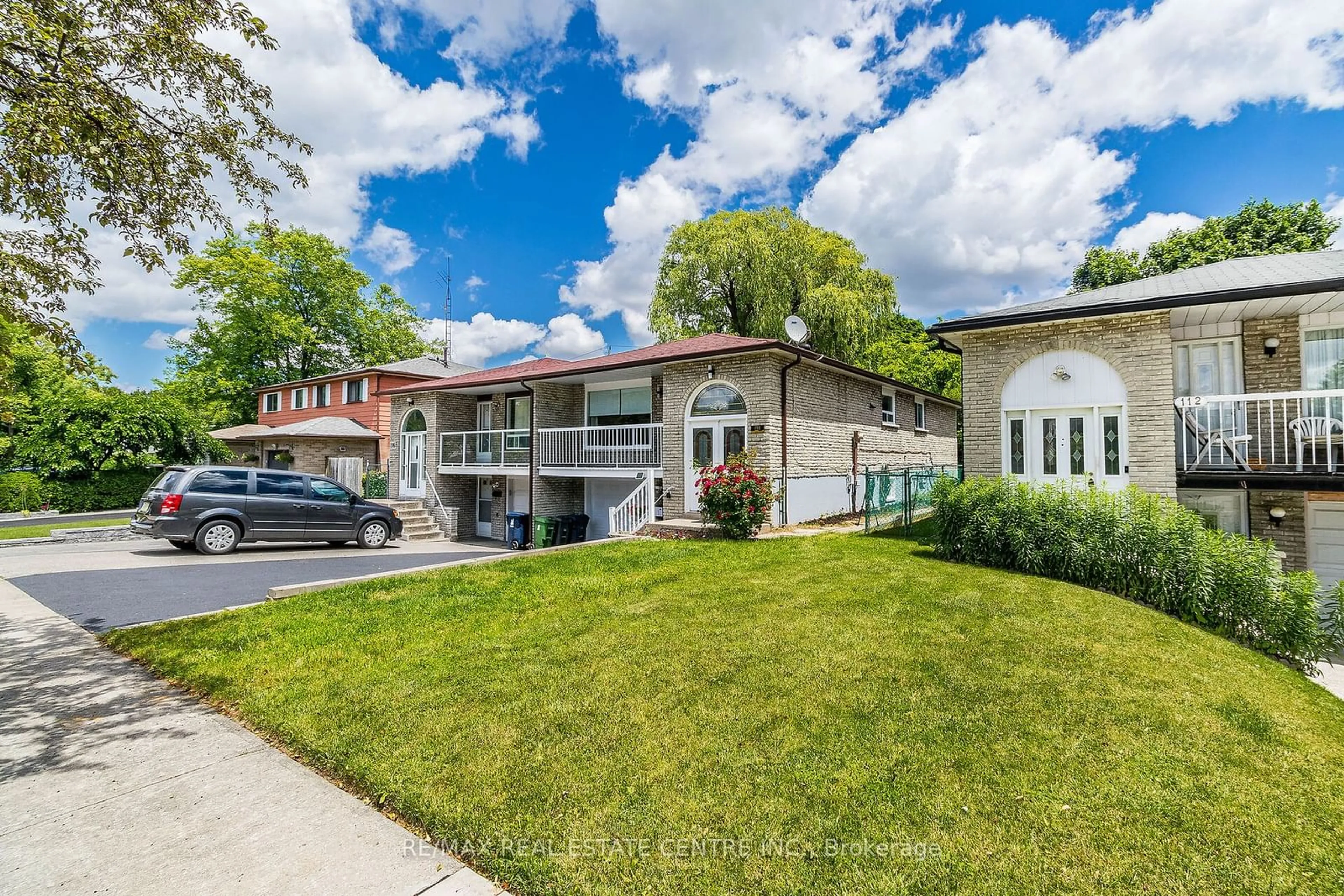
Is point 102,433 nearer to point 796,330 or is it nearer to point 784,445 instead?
point 784,445

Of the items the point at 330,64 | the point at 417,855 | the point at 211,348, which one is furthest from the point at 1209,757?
the point at 211,348

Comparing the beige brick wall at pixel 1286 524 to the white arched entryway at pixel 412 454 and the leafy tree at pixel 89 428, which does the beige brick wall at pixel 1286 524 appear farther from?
the leafy tree at pixel 89 428

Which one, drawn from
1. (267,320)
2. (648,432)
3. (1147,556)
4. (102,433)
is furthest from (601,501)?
(267,320)

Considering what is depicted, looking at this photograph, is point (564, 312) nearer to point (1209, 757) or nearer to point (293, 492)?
point (293, 492)

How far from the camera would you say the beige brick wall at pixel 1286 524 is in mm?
8320

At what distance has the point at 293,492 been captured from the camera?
12367 mm

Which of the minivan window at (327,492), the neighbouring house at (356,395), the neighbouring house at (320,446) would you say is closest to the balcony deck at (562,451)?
the minivan window at (327,492)

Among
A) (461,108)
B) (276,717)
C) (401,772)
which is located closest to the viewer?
(401,772)

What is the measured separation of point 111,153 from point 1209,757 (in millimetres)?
9210

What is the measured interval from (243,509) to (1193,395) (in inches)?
724

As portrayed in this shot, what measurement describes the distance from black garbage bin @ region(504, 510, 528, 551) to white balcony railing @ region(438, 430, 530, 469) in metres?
1.58

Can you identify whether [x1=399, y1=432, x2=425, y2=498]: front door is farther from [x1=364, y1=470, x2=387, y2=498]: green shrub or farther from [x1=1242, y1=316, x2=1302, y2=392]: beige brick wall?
[x1=1242, y1=316, x2=1302, y2=392]: beige brick wall

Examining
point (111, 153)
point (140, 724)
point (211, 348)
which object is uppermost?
point (211, 348)

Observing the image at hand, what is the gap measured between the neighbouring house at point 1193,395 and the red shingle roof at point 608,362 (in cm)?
446
